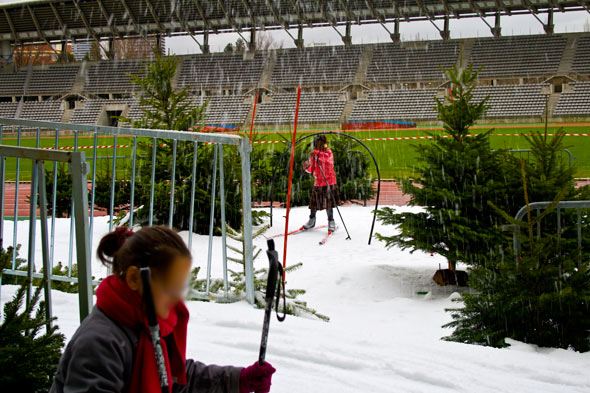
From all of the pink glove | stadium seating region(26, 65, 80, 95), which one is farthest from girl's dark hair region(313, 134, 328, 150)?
stadium seating region(26, 65, 80, 95)

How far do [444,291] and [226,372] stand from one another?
251 inches

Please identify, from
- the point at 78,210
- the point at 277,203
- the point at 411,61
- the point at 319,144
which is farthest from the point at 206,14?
the point at 78,210

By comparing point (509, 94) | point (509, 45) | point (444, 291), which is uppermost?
point (509, 45)

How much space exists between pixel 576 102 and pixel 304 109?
18.0 m

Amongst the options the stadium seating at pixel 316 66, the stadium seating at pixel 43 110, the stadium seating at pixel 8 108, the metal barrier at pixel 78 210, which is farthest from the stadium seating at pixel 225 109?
the metal barrier at pixel 78 210

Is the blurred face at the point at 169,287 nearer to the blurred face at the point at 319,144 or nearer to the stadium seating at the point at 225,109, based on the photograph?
the blurred face at the point at 319,144

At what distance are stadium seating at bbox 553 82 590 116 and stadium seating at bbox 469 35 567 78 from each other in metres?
2.55

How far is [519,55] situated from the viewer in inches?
1652

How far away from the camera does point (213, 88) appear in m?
47.1

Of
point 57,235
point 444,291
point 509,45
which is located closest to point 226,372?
point 444,291

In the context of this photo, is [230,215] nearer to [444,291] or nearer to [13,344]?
[444,291]

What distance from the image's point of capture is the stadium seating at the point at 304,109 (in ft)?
134

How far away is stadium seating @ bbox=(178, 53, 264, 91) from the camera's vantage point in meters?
47.2

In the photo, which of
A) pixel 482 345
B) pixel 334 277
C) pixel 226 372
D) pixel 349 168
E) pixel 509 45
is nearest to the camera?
pixel 226 372
